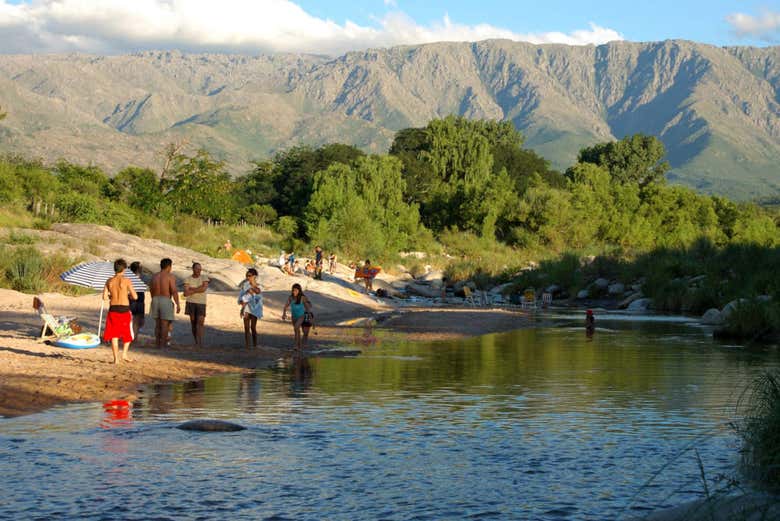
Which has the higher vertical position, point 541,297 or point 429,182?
point 429,182

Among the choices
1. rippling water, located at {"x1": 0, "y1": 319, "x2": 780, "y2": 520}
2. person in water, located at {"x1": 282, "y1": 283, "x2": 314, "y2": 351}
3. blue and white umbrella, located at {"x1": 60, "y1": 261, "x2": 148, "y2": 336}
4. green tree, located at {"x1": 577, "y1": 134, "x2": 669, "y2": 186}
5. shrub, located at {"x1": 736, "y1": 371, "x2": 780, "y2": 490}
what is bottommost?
rippling water, located at {"x1": 0, "y1": 319, "x2": 780, "y2": 520}

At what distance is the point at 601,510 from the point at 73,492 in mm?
4946

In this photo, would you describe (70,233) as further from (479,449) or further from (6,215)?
(479,449)

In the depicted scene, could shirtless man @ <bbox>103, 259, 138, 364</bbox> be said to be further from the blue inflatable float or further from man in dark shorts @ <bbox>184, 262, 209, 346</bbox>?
man in dark shorts @ <bbox>184, 262, 209, 346</bbox>

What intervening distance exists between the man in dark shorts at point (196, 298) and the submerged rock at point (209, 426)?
792 cm

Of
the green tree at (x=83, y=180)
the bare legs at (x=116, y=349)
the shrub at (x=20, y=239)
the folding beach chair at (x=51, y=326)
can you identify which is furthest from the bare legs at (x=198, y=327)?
the green tree at (x=83, y=180)

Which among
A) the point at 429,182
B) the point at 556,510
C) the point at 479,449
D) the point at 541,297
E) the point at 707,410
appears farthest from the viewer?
the point at 429,182

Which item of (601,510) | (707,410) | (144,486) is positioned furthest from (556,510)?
(707,410)

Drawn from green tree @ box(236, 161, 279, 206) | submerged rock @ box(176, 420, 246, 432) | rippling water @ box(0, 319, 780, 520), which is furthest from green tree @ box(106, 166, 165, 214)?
submerged rock @ box(176, 420, 246, 432)

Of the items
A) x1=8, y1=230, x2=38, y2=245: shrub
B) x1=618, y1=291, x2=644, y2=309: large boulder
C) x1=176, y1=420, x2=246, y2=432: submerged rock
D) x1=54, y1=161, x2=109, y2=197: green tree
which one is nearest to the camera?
x1=176, y1=420, x2=246, y2=432: submerged rock

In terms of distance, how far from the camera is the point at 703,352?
2388 centimetres

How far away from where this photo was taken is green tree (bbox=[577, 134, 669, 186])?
11719 centimetres

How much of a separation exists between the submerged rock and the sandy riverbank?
8.28 feet

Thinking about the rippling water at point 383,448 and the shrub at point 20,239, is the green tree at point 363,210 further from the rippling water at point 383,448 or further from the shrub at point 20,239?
the rippling water at point 383,448
